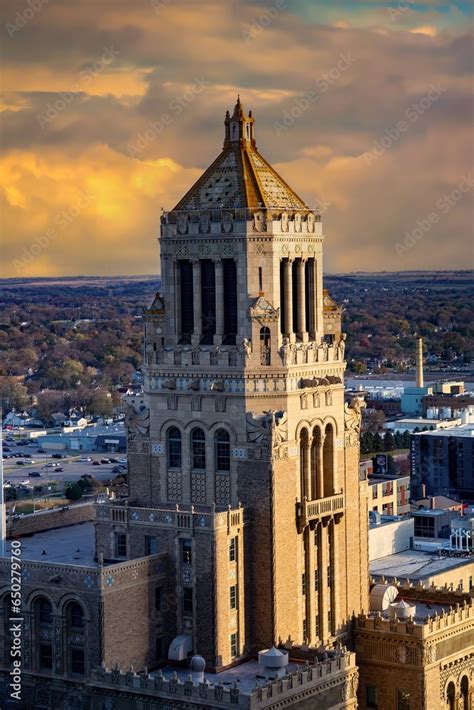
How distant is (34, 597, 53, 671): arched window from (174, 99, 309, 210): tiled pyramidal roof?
15782 millimetres

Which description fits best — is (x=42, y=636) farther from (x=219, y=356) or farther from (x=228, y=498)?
(x=219, y=356)

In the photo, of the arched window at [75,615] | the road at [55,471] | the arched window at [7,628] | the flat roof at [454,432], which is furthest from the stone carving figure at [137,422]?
the road at [55,471]

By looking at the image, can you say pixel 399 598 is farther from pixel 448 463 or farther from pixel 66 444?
pixel 66 444

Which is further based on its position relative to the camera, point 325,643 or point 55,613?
point 325,643

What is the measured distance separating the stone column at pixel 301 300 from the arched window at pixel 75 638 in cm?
1370

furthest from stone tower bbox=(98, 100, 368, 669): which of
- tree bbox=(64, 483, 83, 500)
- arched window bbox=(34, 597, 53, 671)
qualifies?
tree bbox=(64, 483, 83, 500)

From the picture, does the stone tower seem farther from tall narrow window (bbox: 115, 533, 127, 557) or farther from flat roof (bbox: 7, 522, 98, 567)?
flat roof (bbox: 7, 522, 98, 567)

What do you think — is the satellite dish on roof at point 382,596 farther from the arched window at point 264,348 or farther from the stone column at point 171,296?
the stone column at point 171,296

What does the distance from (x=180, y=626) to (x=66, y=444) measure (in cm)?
13474

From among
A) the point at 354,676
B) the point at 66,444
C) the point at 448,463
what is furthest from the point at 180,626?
the point at 66,444

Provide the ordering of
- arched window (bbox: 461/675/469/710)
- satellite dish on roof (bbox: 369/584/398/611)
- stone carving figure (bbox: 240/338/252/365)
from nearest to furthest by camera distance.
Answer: stone carving figure (bbox: 240/338/252/365), arched window (bbox: 461/675/469/710), satellite dish on roof (bbox: 369/584/398/611)

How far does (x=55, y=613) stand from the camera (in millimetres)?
61500

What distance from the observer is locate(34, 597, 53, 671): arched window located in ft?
205

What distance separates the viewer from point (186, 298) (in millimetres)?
66312
